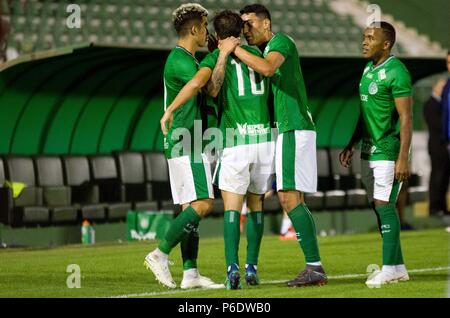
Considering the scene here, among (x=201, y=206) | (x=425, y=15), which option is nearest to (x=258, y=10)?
(x=201, y=206)

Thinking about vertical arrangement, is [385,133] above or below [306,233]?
above

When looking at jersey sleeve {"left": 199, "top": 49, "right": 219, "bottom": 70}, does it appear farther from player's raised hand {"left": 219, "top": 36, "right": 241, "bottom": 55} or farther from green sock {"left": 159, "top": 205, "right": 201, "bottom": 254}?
green sock {"left": 159, "top": 205, "right": 201, "bottom": 254}

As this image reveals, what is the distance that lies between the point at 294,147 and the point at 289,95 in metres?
0.43

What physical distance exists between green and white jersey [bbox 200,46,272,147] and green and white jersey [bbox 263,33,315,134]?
0.11 m

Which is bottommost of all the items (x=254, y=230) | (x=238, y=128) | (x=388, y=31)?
(x=254, y=230)

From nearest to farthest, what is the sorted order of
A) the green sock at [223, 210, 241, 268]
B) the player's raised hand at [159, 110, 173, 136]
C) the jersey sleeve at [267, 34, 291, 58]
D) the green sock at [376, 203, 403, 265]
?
the player's raised hand at [159, 110, 173, 136] → the green sock at [223, 210, 241, 268] → the jersey sleeve at [267, 34, 291, 58] → the green sock at [376, 203, 403, 265]

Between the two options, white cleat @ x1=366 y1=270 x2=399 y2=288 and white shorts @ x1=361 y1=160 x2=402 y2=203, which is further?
white shorts @ x1=361 y1=160 x2=402 y2=203

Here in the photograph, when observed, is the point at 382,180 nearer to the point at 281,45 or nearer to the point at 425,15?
the point at 281,45

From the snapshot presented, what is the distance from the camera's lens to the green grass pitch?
357 inches

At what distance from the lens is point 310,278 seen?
9.36 m

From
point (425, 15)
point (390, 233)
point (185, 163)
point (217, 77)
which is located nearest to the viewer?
point (217, 77)

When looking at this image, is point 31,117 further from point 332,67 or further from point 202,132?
point 202,132

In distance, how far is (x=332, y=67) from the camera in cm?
2100

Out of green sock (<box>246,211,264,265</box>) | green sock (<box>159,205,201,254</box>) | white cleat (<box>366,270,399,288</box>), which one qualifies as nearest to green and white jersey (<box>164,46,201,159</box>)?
green sock (<box>159,205,201,254</box>)
